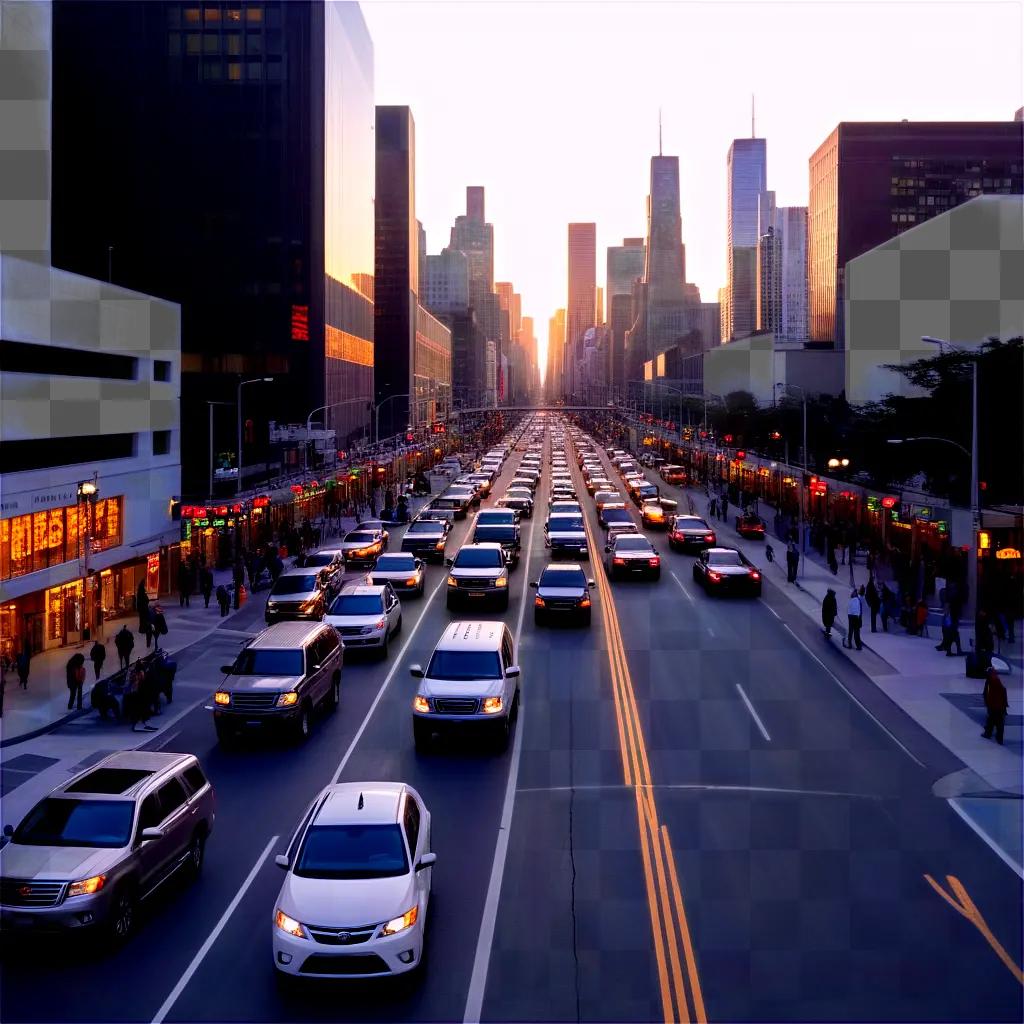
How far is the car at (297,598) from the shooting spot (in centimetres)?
2919

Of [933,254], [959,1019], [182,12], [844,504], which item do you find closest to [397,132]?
[182,12]

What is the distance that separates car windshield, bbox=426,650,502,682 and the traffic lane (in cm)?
113

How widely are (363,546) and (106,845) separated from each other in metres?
31.3

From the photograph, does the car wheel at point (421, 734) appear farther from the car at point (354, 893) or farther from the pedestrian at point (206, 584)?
the pedestrian at point (206, 584)

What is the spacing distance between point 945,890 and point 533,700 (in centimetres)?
988

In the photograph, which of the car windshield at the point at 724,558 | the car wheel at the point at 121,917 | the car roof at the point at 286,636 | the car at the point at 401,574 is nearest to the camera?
the car wheel at the point at 121,917

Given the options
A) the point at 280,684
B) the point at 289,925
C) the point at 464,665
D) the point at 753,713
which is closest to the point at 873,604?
the point at 753,713

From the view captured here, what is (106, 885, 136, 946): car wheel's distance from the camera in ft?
34.3

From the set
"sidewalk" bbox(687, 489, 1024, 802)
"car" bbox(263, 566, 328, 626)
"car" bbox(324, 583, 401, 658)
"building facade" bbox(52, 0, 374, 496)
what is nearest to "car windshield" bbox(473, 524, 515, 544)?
"car" bbox(263, 566, 328, 626)

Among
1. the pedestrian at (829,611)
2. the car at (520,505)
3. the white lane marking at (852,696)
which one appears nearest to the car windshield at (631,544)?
the white lane marking at (852,696)

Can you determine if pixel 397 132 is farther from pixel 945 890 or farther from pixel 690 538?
pixel 945 890

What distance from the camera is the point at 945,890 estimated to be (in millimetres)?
11984

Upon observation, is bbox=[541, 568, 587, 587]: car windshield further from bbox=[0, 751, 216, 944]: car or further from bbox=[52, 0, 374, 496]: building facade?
bbox=[52, 0, 374, 496]: building facade

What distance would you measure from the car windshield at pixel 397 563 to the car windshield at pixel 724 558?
9.79 metres
